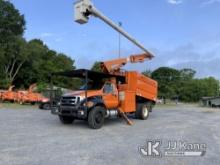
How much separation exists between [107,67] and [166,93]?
7415 cm

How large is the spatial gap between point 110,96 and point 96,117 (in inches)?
68.3

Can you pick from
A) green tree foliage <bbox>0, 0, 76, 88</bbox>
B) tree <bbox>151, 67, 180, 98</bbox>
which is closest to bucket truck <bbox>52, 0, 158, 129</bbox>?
green tree foliage <bbox>0, 0, 76, 88</bbox>

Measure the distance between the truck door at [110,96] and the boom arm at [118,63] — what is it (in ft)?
4.85

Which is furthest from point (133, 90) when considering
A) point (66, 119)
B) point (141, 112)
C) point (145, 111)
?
point (66, 119)

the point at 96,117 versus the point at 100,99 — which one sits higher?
the point at 100,99

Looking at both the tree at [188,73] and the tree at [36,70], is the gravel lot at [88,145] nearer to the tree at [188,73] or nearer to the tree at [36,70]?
the tree at [36,70]

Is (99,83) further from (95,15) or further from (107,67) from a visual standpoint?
(95,15)

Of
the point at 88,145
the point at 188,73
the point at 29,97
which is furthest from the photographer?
the point at 188,73

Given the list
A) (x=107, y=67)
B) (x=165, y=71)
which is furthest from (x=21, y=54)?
(x=165, y=71)

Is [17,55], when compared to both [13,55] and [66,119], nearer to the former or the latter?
[13,55]

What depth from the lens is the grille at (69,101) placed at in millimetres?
13327

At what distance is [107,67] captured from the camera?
16.5m

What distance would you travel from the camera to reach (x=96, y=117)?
44.3 feet

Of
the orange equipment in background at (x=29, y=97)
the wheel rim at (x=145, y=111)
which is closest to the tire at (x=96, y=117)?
the wheel rim at (x=145, y=111)
